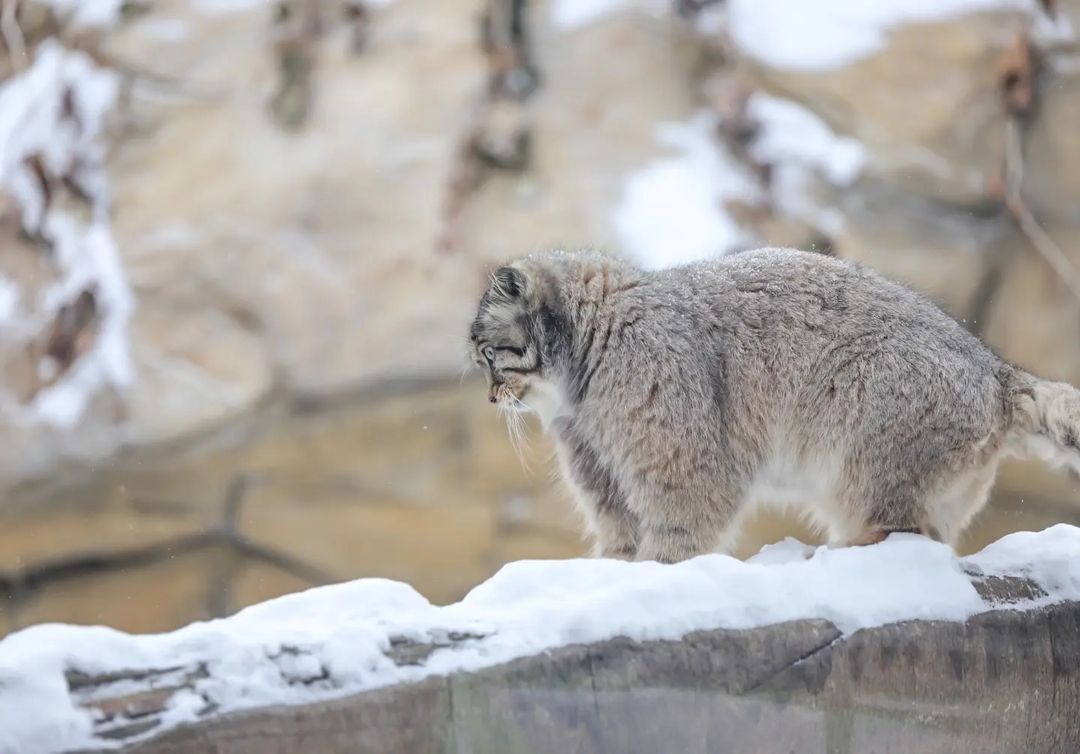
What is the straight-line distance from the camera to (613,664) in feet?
8.68

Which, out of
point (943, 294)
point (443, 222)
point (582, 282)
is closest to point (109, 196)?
point (443, 222)

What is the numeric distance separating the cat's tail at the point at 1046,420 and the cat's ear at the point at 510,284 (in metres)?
1.44

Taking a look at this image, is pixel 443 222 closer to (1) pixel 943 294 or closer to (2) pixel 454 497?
(2) pixel 454 497

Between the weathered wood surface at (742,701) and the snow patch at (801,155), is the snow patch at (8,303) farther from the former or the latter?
the weathered wood surface at (742,701)

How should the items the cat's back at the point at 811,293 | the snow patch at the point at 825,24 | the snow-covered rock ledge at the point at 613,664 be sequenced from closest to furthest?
1. the snow-covered rock ledge at the point at 613,664
2. the cat's back at the point at 811,293
3. the snow patch at the point at 825,24

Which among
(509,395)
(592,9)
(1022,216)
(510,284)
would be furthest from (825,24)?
(509,395)

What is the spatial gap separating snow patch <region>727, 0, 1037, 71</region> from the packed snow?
348cm

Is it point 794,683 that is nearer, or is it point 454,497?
point 794,683

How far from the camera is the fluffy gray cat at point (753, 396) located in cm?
364

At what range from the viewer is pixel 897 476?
11.9ft

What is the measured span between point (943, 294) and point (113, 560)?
437 centimetres

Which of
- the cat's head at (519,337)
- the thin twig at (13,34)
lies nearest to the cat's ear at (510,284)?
the cat's head at (519,337)

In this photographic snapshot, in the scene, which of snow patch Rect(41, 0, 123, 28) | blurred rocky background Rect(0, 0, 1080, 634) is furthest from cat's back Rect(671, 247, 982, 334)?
snow patch Rect(41, 0, 123, 28)

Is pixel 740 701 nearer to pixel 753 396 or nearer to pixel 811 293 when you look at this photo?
pixel 753 396
